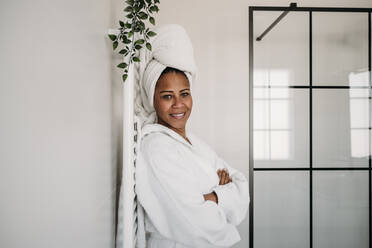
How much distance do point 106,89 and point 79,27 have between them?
342 mm

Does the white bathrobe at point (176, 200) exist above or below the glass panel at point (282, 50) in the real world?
below

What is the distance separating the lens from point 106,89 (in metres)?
0.99

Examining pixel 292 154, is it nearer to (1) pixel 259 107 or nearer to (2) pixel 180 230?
(1) pixel 259 107

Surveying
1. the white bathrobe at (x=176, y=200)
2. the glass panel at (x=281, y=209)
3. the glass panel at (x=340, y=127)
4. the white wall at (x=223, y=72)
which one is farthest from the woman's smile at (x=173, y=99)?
the glass panel at (x=340, y=127)

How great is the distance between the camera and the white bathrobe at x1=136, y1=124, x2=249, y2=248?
1.06 metres

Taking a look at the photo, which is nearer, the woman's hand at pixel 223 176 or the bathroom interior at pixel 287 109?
the woman's hand at pixel 223 176

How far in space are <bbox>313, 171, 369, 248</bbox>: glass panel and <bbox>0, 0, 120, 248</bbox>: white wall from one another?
4.90ft

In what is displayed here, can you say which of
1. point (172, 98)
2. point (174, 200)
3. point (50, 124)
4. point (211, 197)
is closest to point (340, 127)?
point (211, 197)

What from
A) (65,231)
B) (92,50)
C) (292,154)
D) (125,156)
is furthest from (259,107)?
(65,231)

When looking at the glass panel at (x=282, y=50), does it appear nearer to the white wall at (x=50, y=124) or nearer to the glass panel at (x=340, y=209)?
the glass panel at (x=340, y=209)

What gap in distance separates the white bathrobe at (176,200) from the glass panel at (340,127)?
0.87 meters

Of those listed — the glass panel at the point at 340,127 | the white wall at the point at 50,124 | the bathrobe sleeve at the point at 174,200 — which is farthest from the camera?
the glass panel at the point at 340,127

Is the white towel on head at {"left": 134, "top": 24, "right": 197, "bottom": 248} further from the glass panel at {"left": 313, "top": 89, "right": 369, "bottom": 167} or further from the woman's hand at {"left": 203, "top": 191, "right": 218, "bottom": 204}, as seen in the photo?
the glass panel at {"left": 313, "top": 89, "right": 369, "bottom": 167}

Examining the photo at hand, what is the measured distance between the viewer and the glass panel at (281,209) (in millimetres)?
1707
